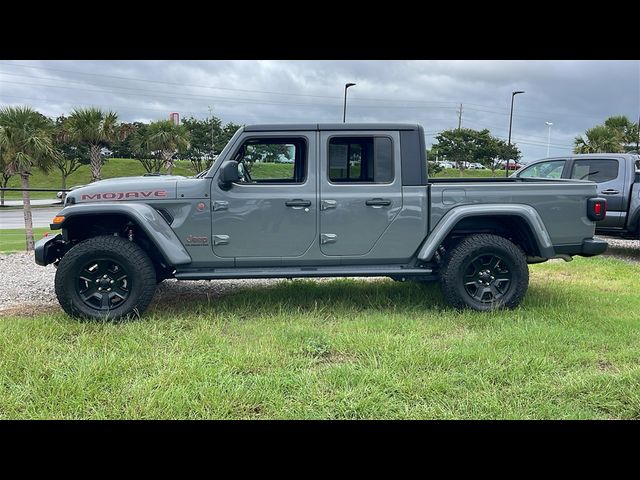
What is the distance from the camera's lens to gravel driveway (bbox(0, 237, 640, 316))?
17.7 ft

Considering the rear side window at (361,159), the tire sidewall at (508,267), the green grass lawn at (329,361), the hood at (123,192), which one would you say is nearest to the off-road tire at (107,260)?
the green grass lawn at (329,361)

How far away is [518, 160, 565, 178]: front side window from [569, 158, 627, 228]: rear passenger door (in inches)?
11.4

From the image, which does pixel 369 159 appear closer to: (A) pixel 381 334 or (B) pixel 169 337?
(A) pixel 381 334

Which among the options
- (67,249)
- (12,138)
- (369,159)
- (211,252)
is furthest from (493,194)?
(12,138)

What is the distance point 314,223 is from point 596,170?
6746 mm

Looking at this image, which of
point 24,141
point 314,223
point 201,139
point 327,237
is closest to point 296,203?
point 314,223

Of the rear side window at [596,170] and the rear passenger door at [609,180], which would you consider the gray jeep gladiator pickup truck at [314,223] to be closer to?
the rear passenger door at [609,180]

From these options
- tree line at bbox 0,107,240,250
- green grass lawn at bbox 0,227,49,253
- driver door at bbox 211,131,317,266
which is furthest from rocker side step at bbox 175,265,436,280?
green grass lawn at bbox 0,227,49,253

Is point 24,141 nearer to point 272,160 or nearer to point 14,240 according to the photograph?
point 14,240

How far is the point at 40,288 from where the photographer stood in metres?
6.11

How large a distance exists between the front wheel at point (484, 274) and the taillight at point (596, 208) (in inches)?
29.9

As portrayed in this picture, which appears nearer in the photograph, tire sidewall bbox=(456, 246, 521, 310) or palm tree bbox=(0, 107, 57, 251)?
tire sidewall bbox=(456, 246, 521, 310)

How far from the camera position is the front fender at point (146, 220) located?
4402mm

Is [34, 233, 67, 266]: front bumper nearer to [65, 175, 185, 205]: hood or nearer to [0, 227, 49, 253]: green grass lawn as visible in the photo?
[65, 175, 185, 205]: hood
